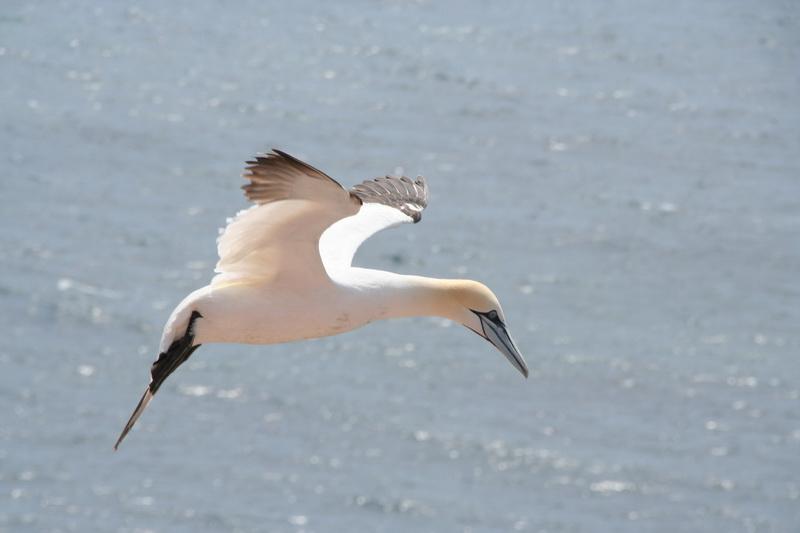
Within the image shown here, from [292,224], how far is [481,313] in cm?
133

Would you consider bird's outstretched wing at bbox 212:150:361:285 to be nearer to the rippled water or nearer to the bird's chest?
the bird's chest

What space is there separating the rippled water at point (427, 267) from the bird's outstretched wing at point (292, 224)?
67.1 feet

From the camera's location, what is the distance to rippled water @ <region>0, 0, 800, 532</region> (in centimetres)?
3075

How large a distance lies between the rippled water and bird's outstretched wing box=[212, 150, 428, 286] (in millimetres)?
20453

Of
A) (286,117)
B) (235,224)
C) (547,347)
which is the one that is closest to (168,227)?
(286,117)

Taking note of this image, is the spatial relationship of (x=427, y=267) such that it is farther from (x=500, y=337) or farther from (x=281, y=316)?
(x=281, y=316)

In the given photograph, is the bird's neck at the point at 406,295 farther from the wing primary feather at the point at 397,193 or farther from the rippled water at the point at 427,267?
the rippled water at the point at 427,267

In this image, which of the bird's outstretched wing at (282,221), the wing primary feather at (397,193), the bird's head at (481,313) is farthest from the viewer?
the wing primary feather at (397,193)

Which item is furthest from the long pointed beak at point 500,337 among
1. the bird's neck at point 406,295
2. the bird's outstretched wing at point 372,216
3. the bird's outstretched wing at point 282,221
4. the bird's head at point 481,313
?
the bird's outstretched wing at point 282,221

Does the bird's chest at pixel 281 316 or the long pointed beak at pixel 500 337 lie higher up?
the long pointed beak at pixel 500 337

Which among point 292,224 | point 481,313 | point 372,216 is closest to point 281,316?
point 292,224

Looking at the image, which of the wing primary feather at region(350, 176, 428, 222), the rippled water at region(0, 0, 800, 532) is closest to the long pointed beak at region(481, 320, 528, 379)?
the wing primary feather at region(350, 176, 428, 222)

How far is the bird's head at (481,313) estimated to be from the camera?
29.9 ft

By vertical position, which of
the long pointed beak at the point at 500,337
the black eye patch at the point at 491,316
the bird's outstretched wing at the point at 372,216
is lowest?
the long pointed beak at the point at 500,337
